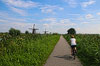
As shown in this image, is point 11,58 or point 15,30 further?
point 15,30

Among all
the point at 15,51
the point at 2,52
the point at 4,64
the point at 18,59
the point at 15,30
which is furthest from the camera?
the point at 15,30

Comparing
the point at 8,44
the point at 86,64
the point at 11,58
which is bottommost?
the point at 86,64

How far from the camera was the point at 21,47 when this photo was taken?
979 cm

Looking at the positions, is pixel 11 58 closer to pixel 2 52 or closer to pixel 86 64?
pixel 2 52

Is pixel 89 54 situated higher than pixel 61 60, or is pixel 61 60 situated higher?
pixel 89 54

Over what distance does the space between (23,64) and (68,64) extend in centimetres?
272

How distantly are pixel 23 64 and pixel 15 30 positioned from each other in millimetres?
36817

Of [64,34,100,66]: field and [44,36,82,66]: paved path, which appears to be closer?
[44,36,82,66]: paved path

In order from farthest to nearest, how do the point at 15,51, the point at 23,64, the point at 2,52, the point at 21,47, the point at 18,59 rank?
the point at 21,47, the point at 15,51, the point at 2,52, the point at 18,59, the point at 23,64

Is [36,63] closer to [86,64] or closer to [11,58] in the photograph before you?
[11,58]

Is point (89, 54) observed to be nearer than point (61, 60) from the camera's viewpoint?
No

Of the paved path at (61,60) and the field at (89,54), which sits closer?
the paved path at (61,60)

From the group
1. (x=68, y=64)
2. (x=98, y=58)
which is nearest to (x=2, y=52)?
(x=68, y=64)

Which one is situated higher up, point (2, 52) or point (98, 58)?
point (2, 52)
